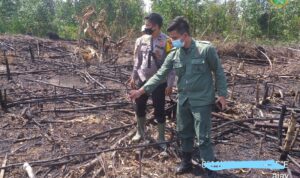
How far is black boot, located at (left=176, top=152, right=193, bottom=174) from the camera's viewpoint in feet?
13.8

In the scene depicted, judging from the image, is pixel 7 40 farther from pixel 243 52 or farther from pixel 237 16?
pixel 237 16

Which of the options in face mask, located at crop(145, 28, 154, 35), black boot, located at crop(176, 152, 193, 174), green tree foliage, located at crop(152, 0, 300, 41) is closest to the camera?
black boot, located at crop(176, 152, 193, 174)

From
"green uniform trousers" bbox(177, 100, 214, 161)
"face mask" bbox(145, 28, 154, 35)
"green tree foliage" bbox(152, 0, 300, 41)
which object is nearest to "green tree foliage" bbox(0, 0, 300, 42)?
"green tree foliage" bbox(152, 0, 300, 41)

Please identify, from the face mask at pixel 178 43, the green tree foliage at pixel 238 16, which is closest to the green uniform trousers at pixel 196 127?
the face mask at pixel 178 43

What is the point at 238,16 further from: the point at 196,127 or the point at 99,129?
the point at 196,127

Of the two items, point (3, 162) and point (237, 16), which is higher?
point (237, 16)

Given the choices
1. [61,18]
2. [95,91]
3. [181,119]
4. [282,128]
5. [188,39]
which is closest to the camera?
[188,39]

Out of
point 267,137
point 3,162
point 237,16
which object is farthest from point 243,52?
point 3,162

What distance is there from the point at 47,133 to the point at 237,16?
15954 mm

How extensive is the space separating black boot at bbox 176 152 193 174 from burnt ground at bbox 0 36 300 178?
84 millimetres

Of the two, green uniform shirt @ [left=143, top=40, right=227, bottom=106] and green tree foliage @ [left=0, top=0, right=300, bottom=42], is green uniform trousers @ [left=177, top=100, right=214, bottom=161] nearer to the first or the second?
green uniform shirt @ [left=143, top=40, right=227, bottom=106]

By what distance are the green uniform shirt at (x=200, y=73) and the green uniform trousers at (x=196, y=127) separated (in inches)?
3.6

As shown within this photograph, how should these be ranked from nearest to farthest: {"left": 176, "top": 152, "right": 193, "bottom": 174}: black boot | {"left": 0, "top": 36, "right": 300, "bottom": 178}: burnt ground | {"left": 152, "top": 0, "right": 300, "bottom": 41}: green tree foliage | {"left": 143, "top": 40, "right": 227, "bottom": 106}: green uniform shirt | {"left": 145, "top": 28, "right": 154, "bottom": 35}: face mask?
{"left": 143, "top": 40, "right": 227, "bottom": 106}: green uniform shirt, {"left": 176, "top": 152, "right": 193, "bottom": 174}: black boot, {"left": 0, "top": 36, "right": 300, "bottom": 178}: burnt ground, {"left": 145, "top": 28, "right": 154, "bottom": 35}: face mask, {"left": 152, "top": 0, "right": 300, "bottom": 41}: green tree foliage

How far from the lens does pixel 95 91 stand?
763cm
